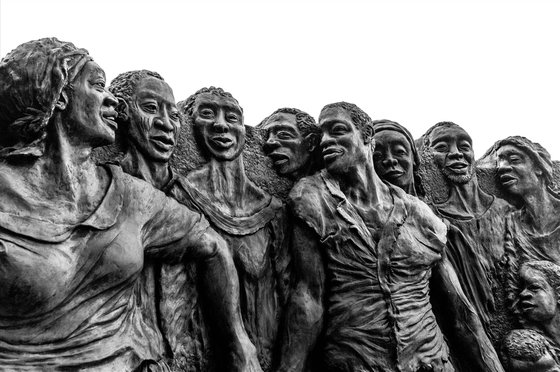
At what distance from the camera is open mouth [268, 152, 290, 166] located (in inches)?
339

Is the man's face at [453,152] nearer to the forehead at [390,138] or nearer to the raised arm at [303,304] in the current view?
the forehead at [390,138]

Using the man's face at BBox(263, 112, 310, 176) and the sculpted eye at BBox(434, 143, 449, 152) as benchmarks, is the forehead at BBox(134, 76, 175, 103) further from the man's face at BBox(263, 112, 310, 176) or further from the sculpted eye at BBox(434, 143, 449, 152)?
the sculpted eye at BBox(434, 143, 449, 152)

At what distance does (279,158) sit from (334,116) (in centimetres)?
62

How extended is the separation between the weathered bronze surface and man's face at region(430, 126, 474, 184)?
0.9 inches

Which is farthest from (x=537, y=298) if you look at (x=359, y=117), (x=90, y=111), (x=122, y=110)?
(x=90, y=111)

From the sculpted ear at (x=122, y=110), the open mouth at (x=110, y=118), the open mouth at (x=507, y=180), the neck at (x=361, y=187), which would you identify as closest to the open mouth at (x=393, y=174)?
the neck at (x=361, y=187)

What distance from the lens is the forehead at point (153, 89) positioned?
7645mm

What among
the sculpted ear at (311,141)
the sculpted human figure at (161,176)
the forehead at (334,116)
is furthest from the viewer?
the sculpted ear at (311,141)

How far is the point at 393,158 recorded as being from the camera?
8977 millimetres

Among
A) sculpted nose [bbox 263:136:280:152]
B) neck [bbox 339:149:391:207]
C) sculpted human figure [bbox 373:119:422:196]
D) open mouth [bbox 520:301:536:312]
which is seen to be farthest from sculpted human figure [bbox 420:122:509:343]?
sculpted nose [bbox 263:136:280:152]

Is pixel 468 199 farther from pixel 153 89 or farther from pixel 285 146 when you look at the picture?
pixel 153 89

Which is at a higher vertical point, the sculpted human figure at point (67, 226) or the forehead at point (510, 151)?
the forehead at point (510, 151)

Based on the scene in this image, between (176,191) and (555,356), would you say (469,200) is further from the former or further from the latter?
(176,191)

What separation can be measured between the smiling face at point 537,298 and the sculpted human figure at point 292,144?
7.73 ft
